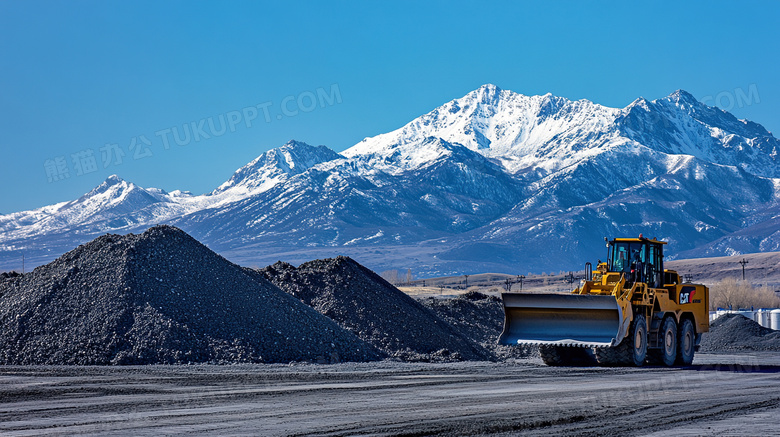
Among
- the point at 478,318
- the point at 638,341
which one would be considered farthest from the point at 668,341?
the point at 478,318

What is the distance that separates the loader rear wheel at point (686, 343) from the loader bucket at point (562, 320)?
161 inches

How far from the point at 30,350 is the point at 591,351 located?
15.4m

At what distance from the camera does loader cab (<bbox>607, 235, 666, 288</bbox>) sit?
24719mm

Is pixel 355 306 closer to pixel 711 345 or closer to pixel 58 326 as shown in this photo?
pixel 58 326

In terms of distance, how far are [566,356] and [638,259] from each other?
Result: 11.3 feet

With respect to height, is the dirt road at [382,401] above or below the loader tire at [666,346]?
below

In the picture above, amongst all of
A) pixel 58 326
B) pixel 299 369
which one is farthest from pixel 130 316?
pixel 299 369

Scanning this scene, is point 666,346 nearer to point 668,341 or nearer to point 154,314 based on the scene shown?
point 668,341

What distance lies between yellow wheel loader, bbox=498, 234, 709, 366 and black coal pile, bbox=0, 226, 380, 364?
227 inches

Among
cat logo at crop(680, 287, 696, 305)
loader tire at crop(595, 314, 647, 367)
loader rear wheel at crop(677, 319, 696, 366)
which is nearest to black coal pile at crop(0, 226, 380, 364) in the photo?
loader tire at crop(595, 314, 647, 367)

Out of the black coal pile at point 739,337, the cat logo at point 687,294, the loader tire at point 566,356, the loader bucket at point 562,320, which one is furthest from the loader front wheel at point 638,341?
the black coal pile at point 739,337

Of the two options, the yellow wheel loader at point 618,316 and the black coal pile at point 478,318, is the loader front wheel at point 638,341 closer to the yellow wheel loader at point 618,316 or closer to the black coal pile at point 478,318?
the yellow wheel loader at point 618,316

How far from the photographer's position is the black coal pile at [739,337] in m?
41.3

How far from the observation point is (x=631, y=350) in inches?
936
